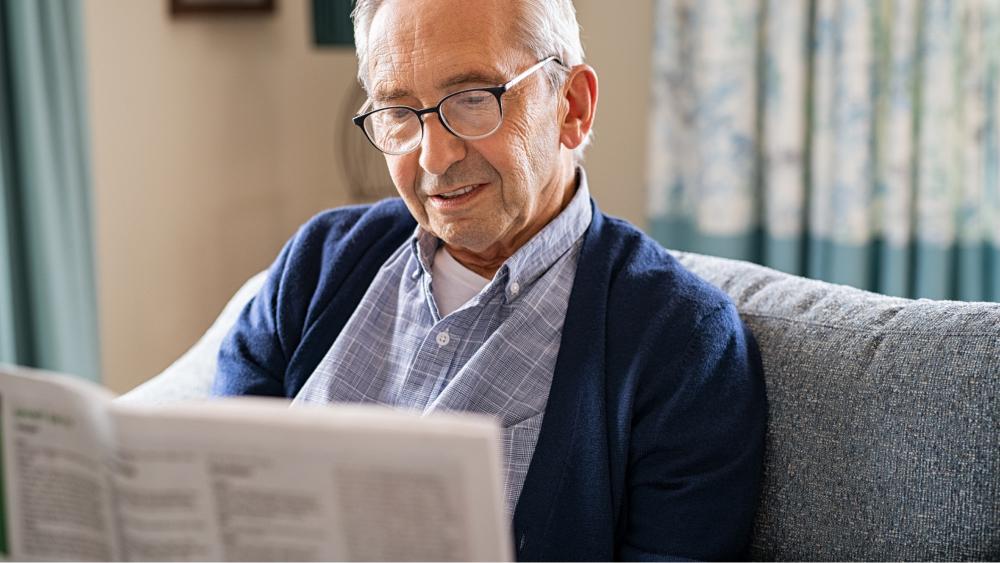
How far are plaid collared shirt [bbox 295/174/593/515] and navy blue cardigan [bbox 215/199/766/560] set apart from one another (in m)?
0.04

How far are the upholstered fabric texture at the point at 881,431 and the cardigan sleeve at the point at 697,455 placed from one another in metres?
0.05

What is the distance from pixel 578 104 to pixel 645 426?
0.47 m

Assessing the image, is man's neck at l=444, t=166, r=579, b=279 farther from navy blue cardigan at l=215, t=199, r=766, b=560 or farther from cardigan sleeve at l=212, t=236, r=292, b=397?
cardigan sleeve at l=212, t=236, r=292, b=397

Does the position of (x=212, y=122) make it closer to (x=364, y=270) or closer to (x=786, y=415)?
(x=364, y=270)

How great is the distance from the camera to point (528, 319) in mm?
1345

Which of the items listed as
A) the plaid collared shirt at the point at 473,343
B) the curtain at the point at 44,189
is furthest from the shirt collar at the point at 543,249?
the curtain at the point at 44,189

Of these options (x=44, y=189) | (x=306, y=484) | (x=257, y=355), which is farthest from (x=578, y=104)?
(x=44, y=189)

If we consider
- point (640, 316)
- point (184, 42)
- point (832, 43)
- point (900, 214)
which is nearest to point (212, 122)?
point (184, 42)

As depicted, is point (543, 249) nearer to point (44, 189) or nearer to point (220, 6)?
point (44, 189)

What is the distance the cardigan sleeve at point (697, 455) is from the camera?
3.91 feet

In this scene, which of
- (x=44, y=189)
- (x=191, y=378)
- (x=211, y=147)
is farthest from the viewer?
(x=211, y=147)

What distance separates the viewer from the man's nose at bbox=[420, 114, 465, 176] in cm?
131

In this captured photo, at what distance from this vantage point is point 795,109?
115 inches

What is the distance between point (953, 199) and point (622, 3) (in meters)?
1.14
